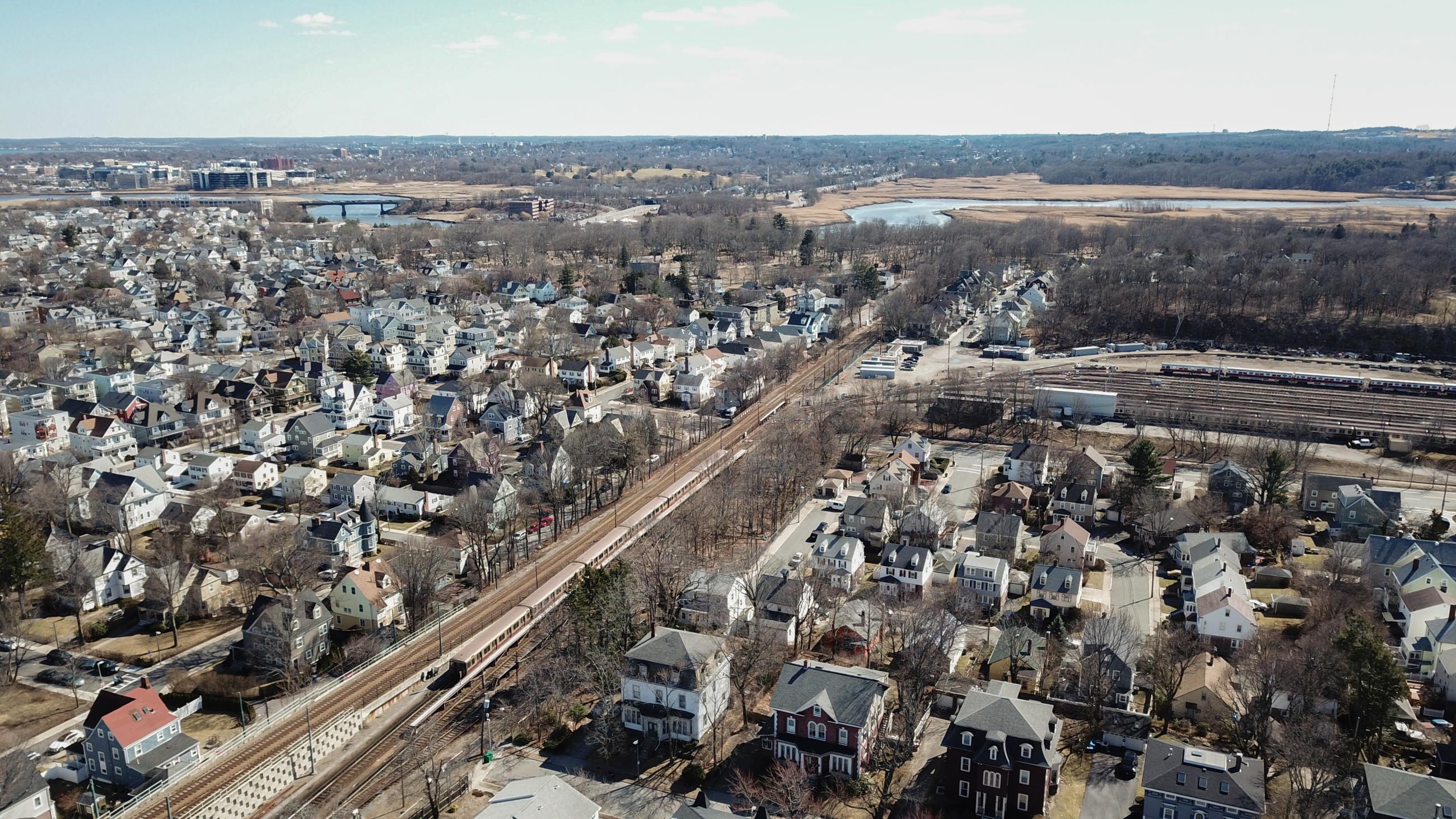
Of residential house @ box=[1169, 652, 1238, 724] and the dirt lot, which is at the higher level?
the dirt lot

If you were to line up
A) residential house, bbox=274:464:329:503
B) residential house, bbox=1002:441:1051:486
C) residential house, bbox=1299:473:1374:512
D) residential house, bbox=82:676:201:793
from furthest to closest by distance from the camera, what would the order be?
residential house, bbox=1002:441:1051:486
residential house, bbox=274:464:329:503
residential house, bbox=1299:473:1374:512
residential house, bbox=82:676:201:793

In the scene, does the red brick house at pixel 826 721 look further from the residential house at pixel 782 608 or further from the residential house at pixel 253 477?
the residential house at pixel 253 477

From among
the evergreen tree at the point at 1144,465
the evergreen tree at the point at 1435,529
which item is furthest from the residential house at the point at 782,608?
the evergreen tree at the point at 1435,529

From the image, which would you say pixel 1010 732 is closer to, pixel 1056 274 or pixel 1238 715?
pixel 1238 715

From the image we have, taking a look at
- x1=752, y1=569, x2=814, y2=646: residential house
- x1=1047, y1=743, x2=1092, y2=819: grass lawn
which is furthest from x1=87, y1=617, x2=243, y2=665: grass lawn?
x1=1047, y1=743, x2=1092, y2=819: grass lawn

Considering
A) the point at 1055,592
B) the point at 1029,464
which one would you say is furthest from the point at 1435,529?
the point at 1055,592

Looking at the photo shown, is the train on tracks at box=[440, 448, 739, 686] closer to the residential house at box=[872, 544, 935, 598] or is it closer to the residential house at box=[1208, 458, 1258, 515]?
the residential house at box=[872, 544, 935, 598]

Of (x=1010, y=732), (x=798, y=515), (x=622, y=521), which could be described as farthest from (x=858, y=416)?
(x=1010, y=732)
